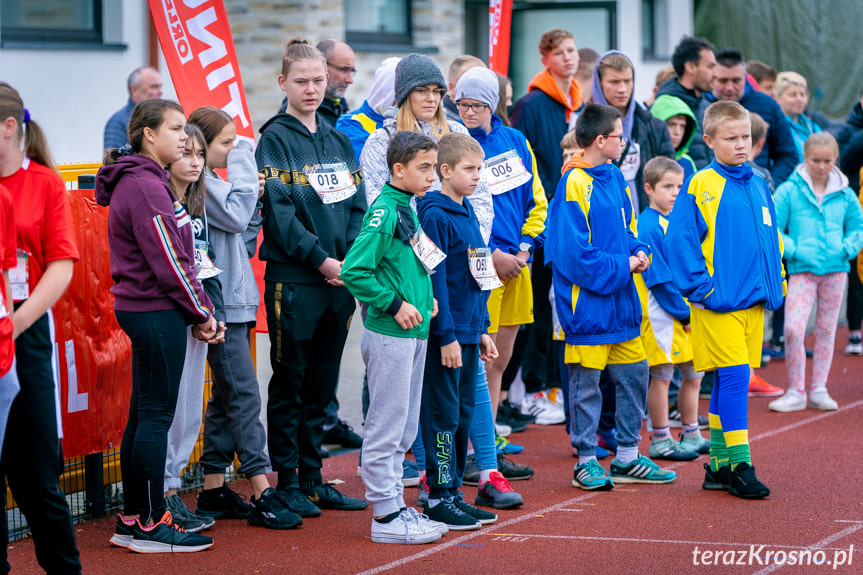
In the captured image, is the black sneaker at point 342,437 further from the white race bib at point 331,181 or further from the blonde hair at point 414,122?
the blonde hair at point 414,122

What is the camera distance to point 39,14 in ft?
37.4

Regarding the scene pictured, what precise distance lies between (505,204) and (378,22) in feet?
28.2

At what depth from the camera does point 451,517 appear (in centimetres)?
525

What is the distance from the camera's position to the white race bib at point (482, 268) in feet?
17.7

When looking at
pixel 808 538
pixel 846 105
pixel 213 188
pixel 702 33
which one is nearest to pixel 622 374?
pixel 808 538

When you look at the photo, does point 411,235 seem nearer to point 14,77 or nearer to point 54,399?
point 54,399

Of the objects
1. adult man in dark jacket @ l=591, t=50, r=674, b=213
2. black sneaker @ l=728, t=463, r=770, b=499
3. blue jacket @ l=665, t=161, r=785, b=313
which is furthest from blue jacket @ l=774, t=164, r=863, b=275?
black sneaker @ l=728, t=463, r=770, b=499

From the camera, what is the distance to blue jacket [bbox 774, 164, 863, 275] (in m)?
8.21

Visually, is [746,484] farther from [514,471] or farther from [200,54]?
[200,54]

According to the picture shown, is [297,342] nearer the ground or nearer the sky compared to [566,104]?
nearer the ground

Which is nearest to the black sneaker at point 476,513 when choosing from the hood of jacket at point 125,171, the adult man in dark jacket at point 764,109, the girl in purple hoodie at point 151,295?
the girl in purple hoodie at point 151,295

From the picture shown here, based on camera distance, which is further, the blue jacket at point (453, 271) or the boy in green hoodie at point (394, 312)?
the blue jacket at point (453, 271)

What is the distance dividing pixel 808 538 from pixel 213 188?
9.82 ft

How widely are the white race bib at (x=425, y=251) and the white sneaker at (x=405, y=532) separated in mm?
1091
